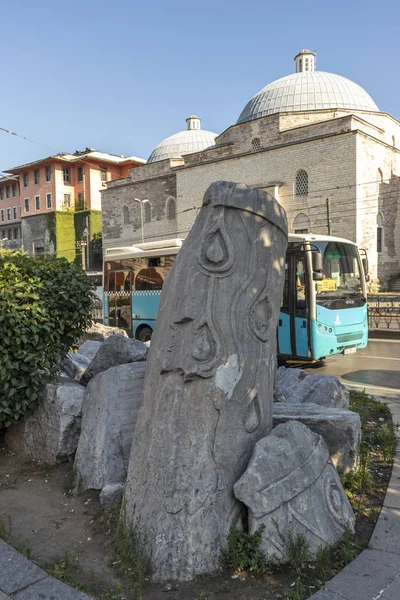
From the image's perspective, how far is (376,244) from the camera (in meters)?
30.6

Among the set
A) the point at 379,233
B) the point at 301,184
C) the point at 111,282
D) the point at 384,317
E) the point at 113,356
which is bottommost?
the point at 384,317

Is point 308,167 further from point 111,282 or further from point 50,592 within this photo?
point 50,592

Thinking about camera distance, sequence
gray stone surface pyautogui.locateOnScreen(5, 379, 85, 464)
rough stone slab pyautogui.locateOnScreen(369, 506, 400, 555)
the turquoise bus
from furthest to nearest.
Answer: the turquoise bus < gray stone surface pyautogui.locateOnScreen(5, 379, 85, 464) < rough stone slab pyautogui.locateOnScreen(369, 506, 400, 555)

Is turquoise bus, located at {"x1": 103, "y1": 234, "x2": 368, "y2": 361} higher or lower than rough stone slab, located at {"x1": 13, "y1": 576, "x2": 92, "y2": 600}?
higher

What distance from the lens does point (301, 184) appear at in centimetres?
3167

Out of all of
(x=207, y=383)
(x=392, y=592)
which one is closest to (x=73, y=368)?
(x=207, y=383)

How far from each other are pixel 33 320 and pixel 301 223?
28.8m

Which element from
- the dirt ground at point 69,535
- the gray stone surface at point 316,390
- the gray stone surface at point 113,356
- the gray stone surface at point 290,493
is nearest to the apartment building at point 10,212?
the gray stone surface at point 113,356

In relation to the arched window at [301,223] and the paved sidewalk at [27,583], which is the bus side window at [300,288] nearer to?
the paved sidewalk at [27,583]

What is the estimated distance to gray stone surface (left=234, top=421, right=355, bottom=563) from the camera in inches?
109

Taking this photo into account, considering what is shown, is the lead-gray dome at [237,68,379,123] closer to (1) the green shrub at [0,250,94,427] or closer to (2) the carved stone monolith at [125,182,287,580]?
(1) the green shrub at [0,250,94,427]

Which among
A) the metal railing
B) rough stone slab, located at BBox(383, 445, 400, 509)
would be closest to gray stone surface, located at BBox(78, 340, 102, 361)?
rough stone slab, located at BBox(383, 445, 400, 509)

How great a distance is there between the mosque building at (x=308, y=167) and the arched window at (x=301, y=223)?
65mm

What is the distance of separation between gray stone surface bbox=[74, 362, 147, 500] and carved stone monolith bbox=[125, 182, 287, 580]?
67cm
